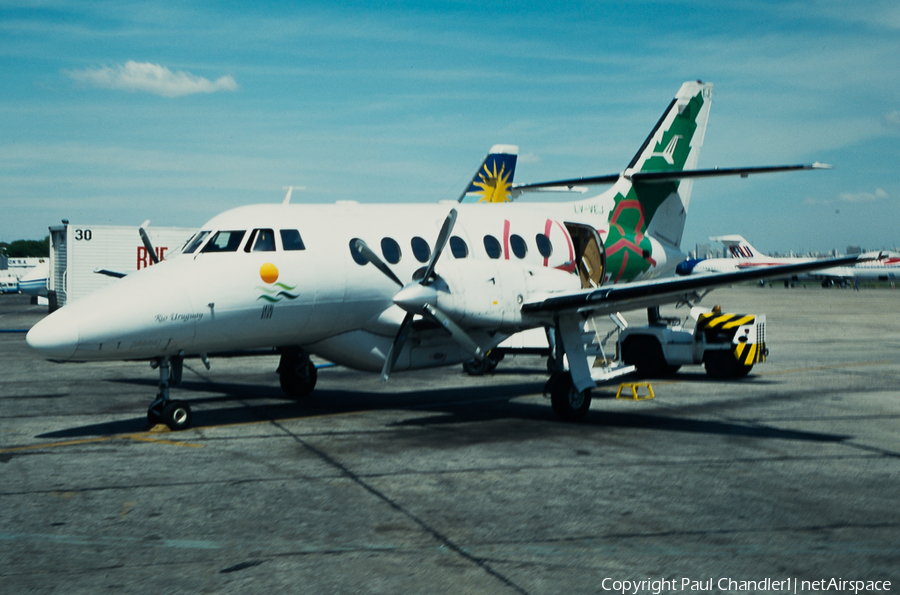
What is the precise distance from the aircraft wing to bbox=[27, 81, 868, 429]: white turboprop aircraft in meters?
0.03

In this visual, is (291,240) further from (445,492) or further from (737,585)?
(737,585)

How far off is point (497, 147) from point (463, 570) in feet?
87.4

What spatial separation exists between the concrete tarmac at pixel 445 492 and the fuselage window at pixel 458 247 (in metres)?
2.82

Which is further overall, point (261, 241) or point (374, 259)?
point (374, 259)

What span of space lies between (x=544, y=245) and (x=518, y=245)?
761mm

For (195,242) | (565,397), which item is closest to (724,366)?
(565,397)


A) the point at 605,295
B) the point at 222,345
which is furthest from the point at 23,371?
the point at 605,295

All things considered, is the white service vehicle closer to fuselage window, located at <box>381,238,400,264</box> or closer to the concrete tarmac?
the concrete tarmac

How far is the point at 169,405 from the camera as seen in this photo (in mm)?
12273

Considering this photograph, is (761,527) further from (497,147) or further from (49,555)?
(497,147)

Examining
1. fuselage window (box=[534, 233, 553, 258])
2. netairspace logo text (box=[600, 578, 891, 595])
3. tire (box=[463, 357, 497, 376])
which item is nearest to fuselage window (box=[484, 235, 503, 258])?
fuselage window (box=[534, 233, 553, 258])

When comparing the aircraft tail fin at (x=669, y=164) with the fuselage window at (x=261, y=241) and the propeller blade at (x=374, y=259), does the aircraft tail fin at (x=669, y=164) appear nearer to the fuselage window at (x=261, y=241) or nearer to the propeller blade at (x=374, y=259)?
the propeller blade at (x=374, y=259)

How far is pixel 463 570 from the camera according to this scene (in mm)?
6426

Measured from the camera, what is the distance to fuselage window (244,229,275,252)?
1234 cm
